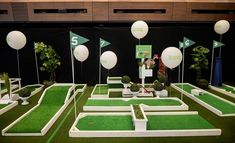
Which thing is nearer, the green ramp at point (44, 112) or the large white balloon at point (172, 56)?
the green ramp at point (44, 112)

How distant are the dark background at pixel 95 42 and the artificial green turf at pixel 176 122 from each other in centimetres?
347

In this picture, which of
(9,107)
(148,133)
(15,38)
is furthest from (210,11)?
(9,107)

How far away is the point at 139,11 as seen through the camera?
690 centimetres

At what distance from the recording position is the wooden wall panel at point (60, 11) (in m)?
6.79

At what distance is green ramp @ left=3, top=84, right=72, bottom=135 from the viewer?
3.66 metres

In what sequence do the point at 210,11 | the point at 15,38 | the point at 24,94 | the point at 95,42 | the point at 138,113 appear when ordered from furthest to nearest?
1. the point at 95,42
2. the point at 210,11
3. the point at 15,38
4. the point at 24,94
5. the point at 138,113

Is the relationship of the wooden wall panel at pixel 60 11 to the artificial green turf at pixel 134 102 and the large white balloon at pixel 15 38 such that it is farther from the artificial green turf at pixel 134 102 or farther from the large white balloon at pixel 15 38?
the artificial green turf at pixel 134 102

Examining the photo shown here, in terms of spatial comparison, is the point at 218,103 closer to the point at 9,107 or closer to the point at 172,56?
the point at 172,56

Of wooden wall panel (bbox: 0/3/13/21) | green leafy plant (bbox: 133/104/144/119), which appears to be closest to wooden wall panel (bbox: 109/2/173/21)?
wooden wall panel (bbox: 0/3/13/21)

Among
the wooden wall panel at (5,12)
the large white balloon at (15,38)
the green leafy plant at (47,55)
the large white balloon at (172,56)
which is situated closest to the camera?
the large white balloon at (172,56)

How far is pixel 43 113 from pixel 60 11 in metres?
3.79

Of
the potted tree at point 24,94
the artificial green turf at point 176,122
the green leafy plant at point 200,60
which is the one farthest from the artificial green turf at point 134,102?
the green leafy plant at point 200,60

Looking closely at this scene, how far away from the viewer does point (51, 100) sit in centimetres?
520

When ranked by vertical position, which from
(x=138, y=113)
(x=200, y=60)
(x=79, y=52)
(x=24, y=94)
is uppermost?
(x=79, y=52)
